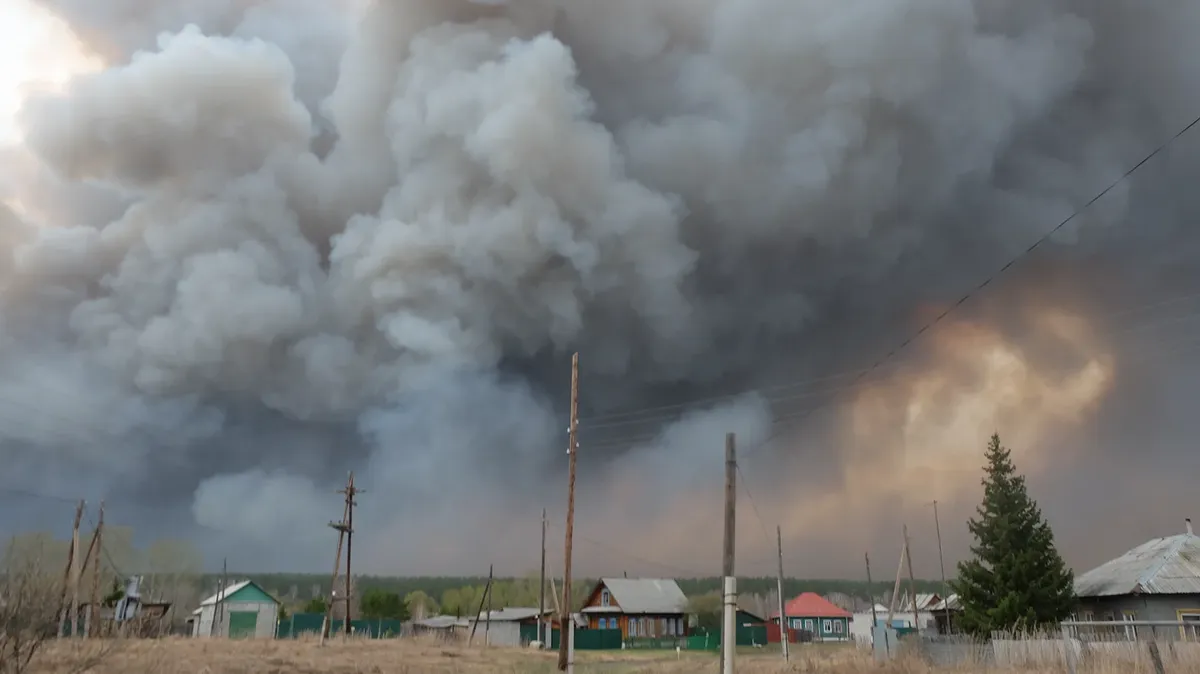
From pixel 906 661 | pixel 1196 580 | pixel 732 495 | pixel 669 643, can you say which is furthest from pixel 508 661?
pixel 669 643

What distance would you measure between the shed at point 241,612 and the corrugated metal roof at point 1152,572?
2249 inches

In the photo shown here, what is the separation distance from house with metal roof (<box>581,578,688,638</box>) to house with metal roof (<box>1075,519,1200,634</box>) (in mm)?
39653

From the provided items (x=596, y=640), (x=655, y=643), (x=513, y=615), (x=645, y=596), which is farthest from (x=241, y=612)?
(x=645, y=596)

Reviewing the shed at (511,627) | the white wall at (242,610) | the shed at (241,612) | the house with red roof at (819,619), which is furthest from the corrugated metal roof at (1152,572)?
the white wall at (242,610)

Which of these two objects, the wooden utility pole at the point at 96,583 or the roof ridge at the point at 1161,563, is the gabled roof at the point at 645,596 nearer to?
the wooden utility pole at the point at 96,583

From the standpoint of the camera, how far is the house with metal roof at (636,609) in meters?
69.0

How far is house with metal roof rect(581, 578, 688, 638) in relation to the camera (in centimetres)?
6900

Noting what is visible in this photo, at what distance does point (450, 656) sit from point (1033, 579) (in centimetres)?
2393

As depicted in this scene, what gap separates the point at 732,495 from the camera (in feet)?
55.1

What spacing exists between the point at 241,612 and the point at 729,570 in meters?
62.0

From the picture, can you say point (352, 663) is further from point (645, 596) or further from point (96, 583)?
point (645, 596)

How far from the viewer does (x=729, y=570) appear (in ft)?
51.6

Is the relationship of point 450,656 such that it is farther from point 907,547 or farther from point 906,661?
point 907,547

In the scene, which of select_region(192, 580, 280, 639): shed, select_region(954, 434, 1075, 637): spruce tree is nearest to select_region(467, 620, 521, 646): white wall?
select_region(192, 580, 280, 639): shed
